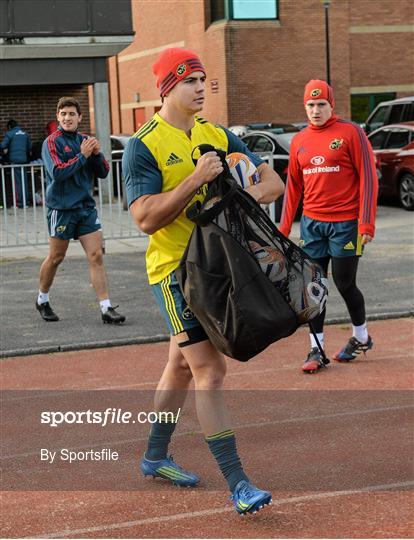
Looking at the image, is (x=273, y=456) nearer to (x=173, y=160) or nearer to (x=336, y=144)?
(x=173, y=160)

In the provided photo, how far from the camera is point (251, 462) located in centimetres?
601

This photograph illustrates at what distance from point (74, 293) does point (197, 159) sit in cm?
732

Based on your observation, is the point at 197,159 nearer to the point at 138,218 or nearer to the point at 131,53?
the point at 138,218

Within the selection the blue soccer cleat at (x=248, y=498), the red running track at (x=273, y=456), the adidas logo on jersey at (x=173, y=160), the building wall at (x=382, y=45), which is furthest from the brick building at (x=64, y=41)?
the building wall at (x=382, y=45)

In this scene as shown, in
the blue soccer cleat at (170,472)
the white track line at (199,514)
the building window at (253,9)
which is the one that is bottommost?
the white track line at (199,514)

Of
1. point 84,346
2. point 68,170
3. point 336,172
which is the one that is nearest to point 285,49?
point 68,170

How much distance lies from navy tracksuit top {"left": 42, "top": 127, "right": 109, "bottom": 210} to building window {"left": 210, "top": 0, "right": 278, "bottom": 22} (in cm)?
3061

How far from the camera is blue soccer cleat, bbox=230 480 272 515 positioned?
4.92 metres

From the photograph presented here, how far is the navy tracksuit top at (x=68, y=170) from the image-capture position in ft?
32.2

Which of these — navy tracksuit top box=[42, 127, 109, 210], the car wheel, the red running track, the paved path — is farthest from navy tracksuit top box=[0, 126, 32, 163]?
the red running track

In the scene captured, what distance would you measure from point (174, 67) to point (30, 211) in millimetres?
11281

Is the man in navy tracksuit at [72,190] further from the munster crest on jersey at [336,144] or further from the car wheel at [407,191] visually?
the car wheel at [407,191]

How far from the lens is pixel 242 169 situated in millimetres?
5102

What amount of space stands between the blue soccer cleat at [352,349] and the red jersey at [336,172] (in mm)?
1056
